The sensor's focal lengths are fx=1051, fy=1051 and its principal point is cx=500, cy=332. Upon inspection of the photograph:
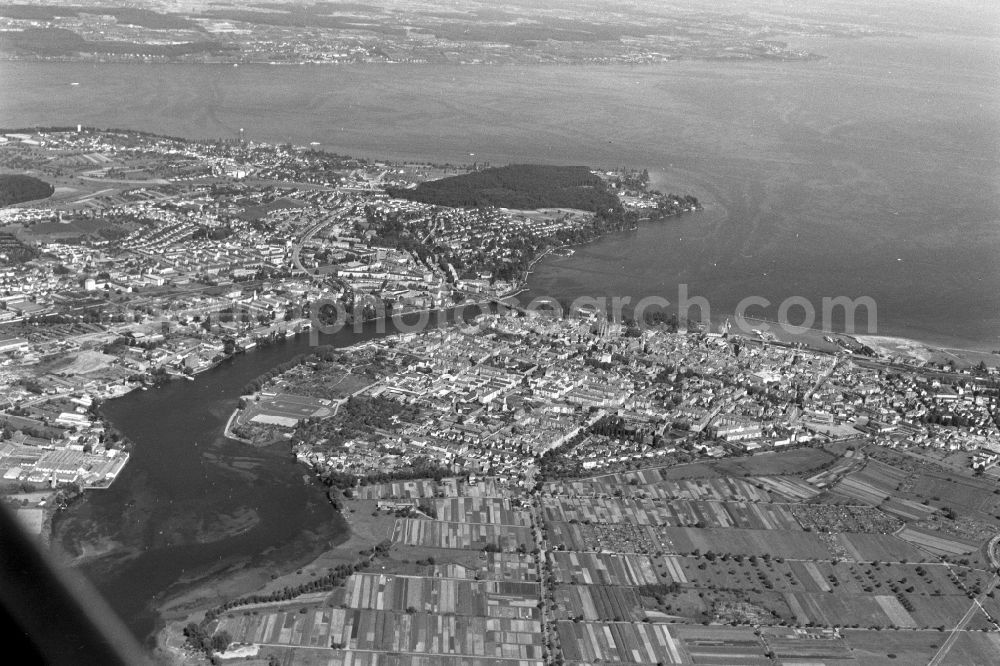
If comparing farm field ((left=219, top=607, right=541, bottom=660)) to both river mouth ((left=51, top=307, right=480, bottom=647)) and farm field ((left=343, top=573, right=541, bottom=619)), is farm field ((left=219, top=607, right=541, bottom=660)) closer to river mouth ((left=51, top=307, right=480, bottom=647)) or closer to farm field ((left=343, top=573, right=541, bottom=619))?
farm field ((left=343, top=573, right=541, bottom=619))

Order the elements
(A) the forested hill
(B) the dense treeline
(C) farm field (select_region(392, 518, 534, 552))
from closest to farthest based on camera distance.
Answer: (C) farm field (select_region(392, 518, 534, 552)), (B) the dense treeline, (A) the forested hill

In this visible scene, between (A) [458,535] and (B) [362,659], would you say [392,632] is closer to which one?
(B) [362,659]

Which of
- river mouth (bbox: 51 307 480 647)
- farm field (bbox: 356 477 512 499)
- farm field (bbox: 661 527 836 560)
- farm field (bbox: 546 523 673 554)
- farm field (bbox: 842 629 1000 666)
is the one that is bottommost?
river mouth (bbox: 51 307 480 647)

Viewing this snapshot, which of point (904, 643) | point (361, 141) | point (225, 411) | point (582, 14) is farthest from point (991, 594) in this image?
point (582, 14)

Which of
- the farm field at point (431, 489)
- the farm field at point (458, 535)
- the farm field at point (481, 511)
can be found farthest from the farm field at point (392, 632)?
the farm field at point (431, 489)

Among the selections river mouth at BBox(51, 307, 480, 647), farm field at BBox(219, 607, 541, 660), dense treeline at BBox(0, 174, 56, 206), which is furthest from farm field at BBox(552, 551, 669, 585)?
dense treeline at BBox(0, 174, 56, 206)

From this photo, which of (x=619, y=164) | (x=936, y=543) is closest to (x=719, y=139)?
(x=619, y=164)
